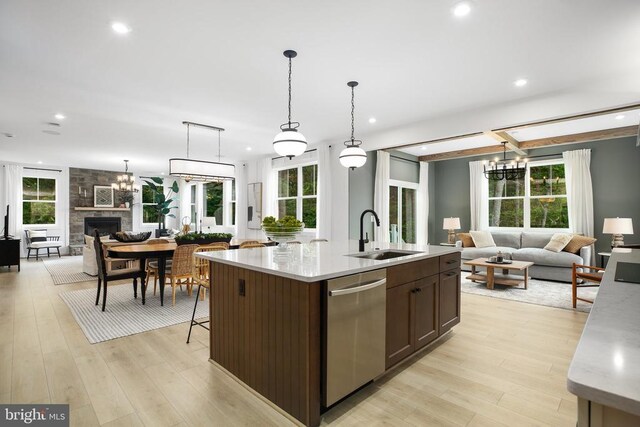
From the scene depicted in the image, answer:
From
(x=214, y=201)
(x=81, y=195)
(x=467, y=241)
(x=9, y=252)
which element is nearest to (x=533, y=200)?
(x=467, y=241)

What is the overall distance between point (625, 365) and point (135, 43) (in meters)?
3.66

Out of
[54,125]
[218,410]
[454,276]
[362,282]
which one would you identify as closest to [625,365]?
[362,282]

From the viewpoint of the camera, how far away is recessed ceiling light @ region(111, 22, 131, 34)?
2.60 m

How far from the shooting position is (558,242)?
6.30m

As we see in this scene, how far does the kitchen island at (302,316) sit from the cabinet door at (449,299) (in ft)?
0.11

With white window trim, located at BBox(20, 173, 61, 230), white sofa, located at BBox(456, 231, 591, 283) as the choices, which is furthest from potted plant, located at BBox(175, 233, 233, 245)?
white window trim, located at BBox(20, 173, 61, 230)

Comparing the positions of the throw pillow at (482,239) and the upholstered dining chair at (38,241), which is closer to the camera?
the throw pillow at (482,239)

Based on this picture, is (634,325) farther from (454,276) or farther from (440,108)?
(440,108)

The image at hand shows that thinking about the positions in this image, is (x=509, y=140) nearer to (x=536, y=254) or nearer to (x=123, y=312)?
(x=536, y=254)

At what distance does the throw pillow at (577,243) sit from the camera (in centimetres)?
610

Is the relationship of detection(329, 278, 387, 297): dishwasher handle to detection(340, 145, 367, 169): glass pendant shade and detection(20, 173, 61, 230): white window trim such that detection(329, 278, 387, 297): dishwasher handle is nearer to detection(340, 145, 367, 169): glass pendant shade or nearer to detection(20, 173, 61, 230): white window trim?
detection(340, 145, 367, 169): glass pendant shade

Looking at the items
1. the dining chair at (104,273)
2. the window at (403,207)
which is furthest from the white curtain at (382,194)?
the dining chair at (104,273)

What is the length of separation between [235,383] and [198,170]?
4205mm

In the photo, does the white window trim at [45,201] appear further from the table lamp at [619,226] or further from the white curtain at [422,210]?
the table lamp at [619,226]
